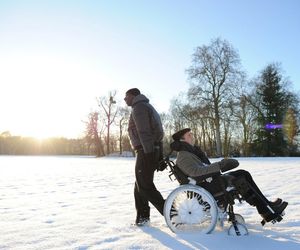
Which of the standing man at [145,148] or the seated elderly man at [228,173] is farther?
the standing man at [145,148]

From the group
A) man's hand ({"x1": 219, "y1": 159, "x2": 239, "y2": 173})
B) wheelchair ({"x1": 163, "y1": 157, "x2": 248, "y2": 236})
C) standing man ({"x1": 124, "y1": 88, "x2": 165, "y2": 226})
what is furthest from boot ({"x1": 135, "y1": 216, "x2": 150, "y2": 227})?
man's hand ({"x1": 219, "y1": 159, "x2": 239, "y2": 173})

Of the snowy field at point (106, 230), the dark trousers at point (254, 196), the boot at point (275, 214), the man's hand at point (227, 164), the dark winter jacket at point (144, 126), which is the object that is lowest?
the snowy field at point (106, 230)

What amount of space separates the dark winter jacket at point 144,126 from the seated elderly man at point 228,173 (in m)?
0.29

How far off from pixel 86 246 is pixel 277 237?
1.97 metres

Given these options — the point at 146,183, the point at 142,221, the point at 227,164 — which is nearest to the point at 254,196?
the point at 227,164

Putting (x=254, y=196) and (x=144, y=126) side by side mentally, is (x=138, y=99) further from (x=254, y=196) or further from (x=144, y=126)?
(x=254, y=196)

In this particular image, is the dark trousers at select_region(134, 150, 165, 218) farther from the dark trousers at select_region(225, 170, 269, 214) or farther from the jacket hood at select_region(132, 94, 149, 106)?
the dark trousers at select_region(225, 170, 269, 214)

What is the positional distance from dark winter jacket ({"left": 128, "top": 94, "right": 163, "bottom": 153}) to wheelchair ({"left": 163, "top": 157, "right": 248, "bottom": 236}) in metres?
0.63

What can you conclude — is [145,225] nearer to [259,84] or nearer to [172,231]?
[172,231]

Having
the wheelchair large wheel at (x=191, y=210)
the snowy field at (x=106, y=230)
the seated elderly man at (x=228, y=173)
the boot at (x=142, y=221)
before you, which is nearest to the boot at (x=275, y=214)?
the seated elderly man at (x=228, y=173)

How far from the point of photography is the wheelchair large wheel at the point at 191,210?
4242 mm

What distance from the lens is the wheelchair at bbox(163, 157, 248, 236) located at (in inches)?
166

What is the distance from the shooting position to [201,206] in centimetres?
432

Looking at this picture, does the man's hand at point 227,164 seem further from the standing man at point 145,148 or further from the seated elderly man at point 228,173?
the standing man at point 145,148
